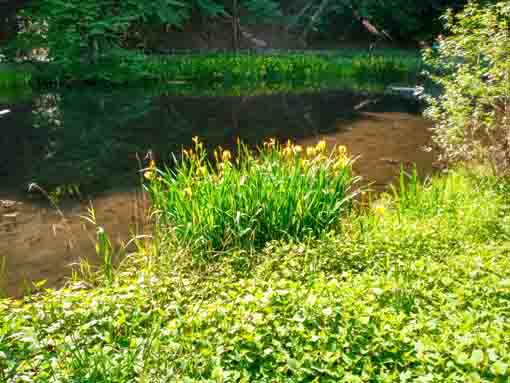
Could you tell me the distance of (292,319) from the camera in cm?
337

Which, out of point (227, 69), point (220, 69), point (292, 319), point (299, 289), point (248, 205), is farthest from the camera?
point (227, 69)

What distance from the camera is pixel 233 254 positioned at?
16.0 ft

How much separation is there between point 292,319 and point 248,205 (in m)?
1.93

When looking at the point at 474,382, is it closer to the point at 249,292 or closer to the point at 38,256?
the point at 249,292

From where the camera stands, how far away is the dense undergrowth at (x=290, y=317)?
3.00m

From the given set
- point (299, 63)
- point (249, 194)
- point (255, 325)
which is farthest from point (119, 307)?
point (299, 63)

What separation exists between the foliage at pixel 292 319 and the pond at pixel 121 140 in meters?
1.23

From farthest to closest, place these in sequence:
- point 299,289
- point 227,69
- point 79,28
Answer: point 227,69 < point 79,28 < point 299,289

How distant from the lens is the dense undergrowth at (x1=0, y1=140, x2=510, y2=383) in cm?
300

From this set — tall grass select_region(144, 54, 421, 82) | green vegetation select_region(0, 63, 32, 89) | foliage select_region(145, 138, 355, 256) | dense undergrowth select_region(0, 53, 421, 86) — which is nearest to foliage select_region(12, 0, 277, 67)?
dense undergrowth select_region(0, 53, 421, 86)

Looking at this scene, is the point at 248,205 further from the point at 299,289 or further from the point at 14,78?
the point at 14,78

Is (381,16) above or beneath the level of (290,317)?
above

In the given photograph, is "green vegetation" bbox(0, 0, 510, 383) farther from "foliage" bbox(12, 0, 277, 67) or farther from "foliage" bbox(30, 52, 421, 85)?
"foliage" bbox(12, 0, 277, 67)

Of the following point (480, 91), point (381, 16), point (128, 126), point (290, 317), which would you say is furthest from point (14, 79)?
point (381, 16)
